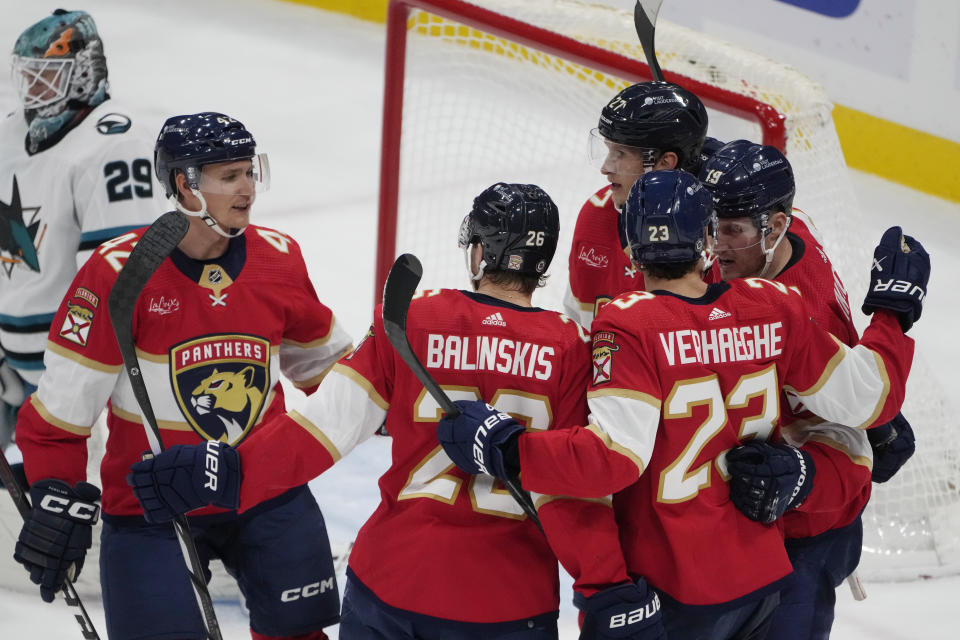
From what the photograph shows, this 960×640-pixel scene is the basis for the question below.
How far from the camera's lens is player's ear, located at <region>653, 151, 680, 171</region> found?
2715 millimetres

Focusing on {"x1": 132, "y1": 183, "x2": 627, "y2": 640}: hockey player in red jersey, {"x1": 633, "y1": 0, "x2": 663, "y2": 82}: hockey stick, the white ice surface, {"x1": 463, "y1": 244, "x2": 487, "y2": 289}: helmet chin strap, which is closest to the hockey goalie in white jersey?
the white ice surface

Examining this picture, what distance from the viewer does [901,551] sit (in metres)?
3.78

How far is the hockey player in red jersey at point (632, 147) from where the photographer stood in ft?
8.82

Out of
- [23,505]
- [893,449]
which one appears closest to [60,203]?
[23,505]

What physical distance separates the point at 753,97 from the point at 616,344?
183cm

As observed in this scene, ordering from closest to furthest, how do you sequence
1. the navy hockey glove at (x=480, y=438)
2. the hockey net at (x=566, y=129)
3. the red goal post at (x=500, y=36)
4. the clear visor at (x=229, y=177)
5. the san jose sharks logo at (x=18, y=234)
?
the navy hockey glove at (x=480, y=438), the clear visor at (x=229, y=177), the san jose sharks logo at (x=18, y=234), the red goal post at (x=500, y=36), the hockey net at (x=566, y=129)

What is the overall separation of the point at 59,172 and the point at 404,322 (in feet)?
4.54

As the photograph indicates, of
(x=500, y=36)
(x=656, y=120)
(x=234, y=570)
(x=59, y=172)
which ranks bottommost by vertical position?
(x=234, y=570)

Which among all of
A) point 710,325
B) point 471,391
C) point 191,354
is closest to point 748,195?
point 710,325

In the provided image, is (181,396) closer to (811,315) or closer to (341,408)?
(341,408)

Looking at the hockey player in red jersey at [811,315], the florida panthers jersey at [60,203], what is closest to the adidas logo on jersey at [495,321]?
the hockey player in red jersey at [811,315]

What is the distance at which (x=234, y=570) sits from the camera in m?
2.56

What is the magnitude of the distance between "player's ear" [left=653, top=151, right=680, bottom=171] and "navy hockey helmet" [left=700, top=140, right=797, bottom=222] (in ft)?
1.01

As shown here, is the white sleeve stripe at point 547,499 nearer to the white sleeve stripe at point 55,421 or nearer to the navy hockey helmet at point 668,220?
the navy hockey helmet at point 668,220
